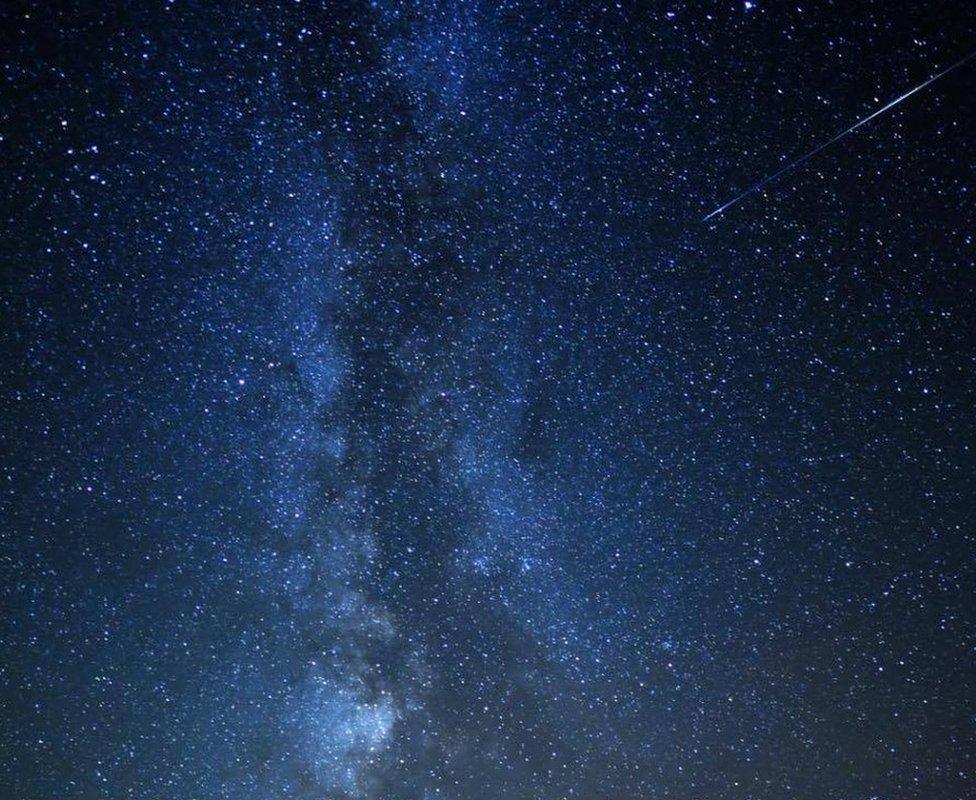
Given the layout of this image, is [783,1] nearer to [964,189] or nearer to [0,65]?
[964,189]

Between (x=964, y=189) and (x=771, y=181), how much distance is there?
51cm

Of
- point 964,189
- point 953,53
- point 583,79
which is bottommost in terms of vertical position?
point 964,189

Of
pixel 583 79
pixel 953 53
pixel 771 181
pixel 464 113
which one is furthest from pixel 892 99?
pixel 464 113

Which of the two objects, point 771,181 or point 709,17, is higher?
point 709,17

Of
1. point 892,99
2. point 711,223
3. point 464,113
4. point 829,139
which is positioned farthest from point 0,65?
point 892,99

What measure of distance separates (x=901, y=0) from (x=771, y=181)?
467mm

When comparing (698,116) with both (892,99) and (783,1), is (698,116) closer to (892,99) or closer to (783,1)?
(783,1)

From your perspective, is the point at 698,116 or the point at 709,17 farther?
the point at 698,116

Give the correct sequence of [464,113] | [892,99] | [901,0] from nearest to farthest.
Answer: [901,0]
[892,99]
[464,113]

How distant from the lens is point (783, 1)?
150cm

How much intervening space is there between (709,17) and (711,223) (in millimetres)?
517

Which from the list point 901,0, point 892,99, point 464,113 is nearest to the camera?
point 901,0

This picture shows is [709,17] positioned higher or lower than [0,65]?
higher

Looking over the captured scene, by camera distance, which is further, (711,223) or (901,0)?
(711,223)
